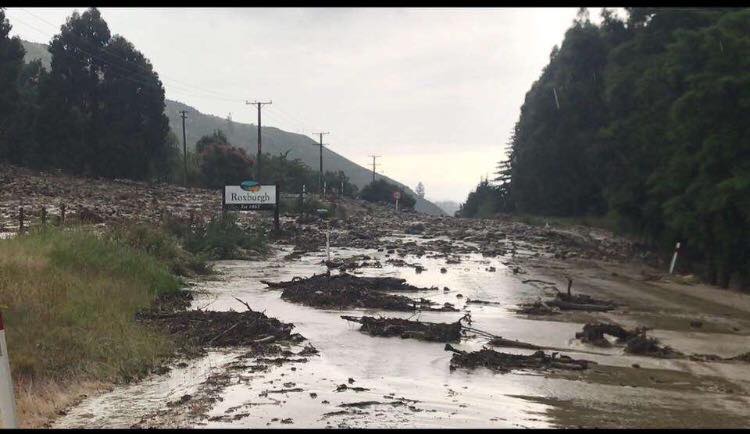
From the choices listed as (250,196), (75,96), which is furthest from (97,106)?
(250,196)

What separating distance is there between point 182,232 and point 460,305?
1320 cm

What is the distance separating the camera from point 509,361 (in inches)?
391

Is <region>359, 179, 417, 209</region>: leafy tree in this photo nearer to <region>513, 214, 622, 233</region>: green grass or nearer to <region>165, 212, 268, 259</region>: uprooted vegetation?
<region>513, 214, 622, 233</region>: green grass

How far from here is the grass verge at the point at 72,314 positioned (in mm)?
7727

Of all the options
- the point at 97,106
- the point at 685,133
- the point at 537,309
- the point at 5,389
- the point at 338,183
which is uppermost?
the point at 97,106

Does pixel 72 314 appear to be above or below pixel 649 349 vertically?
above

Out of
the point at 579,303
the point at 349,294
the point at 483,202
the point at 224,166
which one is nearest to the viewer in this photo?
the point at 349,294

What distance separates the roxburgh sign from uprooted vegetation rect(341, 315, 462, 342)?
20137 millimetres

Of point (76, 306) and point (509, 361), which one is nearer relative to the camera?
point (509, 361)

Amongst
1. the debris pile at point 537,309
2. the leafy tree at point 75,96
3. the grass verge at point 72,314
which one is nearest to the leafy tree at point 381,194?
the leafy tree at point 75,96

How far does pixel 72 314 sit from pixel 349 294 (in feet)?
23.4

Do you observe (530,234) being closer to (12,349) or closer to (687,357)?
(687,357)

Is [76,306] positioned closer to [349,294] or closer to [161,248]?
[349,294]

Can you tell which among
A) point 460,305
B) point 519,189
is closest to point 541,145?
point 519,189
